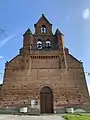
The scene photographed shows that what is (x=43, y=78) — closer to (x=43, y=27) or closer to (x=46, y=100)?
(x=46, y=100)

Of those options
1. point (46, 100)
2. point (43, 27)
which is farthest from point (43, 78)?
point (43, 27)

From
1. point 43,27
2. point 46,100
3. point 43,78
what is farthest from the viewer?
point 43,27

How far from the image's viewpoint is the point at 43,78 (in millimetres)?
25953

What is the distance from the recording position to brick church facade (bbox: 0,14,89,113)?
24.9 m

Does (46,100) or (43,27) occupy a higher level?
(43,27)

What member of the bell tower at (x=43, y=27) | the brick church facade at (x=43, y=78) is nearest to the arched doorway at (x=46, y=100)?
the brick church facade at (x=43, y=78)

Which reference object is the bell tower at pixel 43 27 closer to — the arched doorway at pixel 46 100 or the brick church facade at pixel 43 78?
the brick church facade at pixel 43 78

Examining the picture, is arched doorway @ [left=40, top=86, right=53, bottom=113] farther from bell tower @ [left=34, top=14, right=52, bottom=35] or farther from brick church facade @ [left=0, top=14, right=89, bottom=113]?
bell tower @ [left=34, top=14, right=52, bottom=35]

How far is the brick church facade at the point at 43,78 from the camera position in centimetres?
2489

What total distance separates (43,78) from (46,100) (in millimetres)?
2901

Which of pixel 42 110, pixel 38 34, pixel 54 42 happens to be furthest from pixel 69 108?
pixel 38 34

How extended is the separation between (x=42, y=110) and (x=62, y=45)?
31.7ft

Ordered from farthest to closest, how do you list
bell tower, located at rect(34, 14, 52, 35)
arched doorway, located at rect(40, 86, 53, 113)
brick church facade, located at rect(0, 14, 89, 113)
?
1. bell tower, located at rect(34, 14, 52, 35)
2. arched doorway, located at rect(40, 86, 53, 113)
3. brick church facade, located at rect(0, 14, 89, 113)

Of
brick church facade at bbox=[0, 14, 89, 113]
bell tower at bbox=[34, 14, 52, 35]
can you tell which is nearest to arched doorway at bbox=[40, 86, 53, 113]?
brick church facade at bbox=[0, 14, 89, 113]
